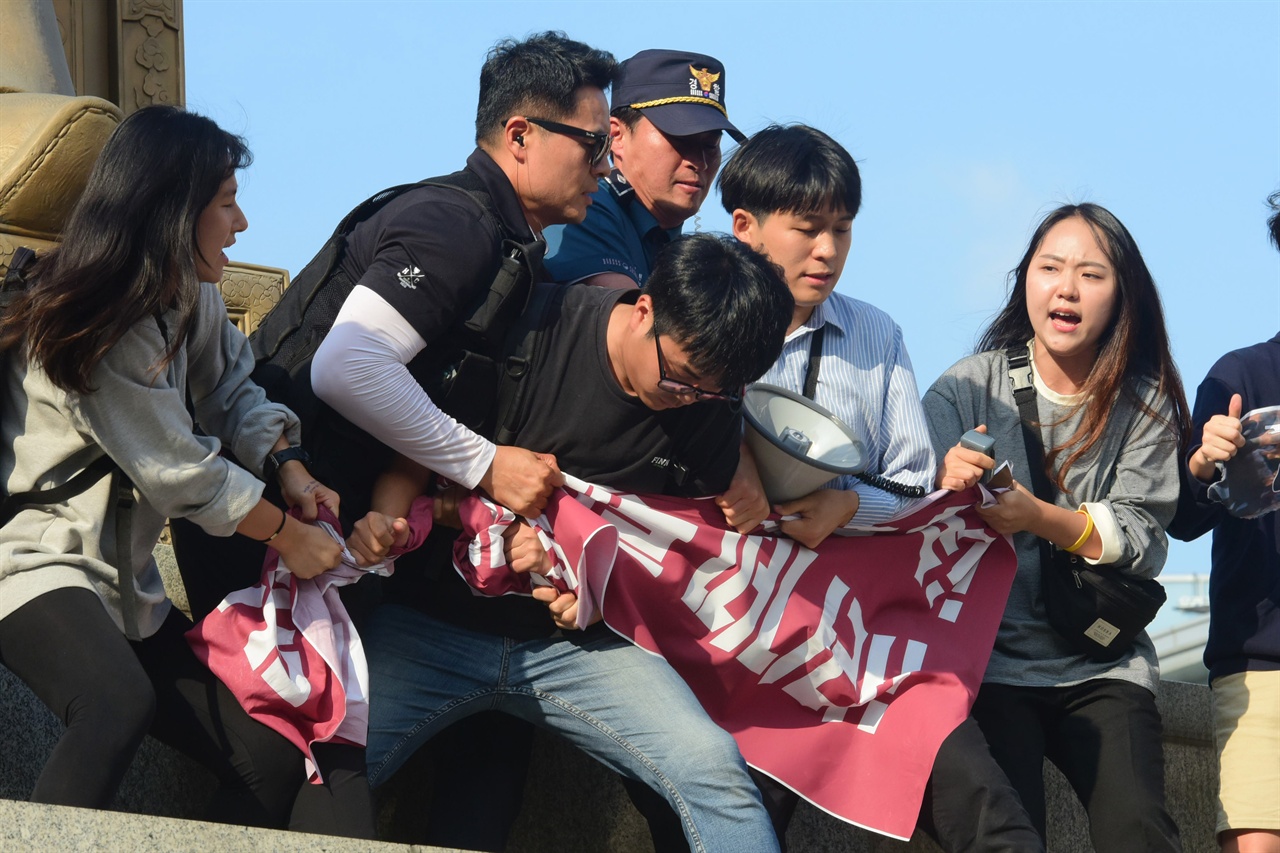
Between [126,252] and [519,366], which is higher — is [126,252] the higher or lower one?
the higher one

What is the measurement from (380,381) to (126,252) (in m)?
0.61

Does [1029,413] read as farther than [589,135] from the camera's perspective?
Yes

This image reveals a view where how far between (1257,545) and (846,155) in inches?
65.2

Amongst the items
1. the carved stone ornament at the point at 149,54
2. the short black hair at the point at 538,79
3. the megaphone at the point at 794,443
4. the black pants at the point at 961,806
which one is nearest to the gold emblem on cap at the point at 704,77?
the short black hair at the point at 538,79

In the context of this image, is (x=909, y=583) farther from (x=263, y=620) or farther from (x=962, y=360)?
(x=263, y=620)

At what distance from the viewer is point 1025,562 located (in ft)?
15.0

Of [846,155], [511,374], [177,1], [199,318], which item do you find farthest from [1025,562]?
[177,1]

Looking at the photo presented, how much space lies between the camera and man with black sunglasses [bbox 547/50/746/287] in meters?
4.89

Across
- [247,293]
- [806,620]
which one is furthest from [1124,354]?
[247,293]

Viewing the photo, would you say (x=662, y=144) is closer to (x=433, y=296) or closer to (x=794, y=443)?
(x=794, y=443)

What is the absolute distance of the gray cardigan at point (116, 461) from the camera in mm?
3215

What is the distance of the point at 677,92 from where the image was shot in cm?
496

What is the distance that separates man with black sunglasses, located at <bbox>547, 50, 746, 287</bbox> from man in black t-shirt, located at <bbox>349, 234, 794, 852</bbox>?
1.05 m

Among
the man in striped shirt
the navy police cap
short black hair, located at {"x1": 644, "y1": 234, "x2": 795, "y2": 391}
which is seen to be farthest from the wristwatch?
the navy police cap
